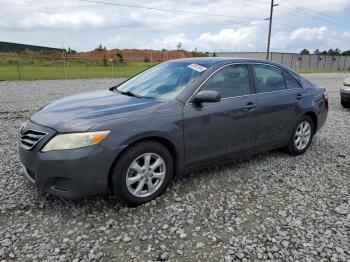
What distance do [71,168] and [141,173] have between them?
0.74 m

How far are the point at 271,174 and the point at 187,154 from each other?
1.46 meters

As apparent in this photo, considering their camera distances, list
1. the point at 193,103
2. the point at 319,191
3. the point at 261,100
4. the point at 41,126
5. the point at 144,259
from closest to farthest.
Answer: the point at 144,259 < the point at 41,126 < the point at 193,103 < the point at 319,191 < the point at 261,100

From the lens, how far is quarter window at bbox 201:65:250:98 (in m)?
4.16

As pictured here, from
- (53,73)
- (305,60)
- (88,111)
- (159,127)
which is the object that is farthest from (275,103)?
(305,60)

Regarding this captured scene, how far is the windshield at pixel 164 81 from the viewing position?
4059 millimetres

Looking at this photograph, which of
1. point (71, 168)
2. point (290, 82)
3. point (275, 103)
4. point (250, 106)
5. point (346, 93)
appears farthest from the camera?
point (346, 93)

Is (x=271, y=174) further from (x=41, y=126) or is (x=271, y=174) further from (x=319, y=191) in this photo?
(x=41, y=126)

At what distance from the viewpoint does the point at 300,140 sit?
5.45 metres

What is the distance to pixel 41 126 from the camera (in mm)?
3385

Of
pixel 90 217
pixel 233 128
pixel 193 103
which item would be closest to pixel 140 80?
pixel 193 103

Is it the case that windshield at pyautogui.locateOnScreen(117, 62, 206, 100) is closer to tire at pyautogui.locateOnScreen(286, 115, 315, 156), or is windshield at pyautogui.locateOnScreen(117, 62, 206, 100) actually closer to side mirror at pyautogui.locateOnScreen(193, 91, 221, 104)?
side mirror at pyautogui.locateOnScreen(193, 91, 221, 104)

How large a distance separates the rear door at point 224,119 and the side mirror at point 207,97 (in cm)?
10

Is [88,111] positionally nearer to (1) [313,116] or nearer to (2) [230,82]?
(2) [230,82]

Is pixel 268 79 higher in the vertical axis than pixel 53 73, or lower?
higher
